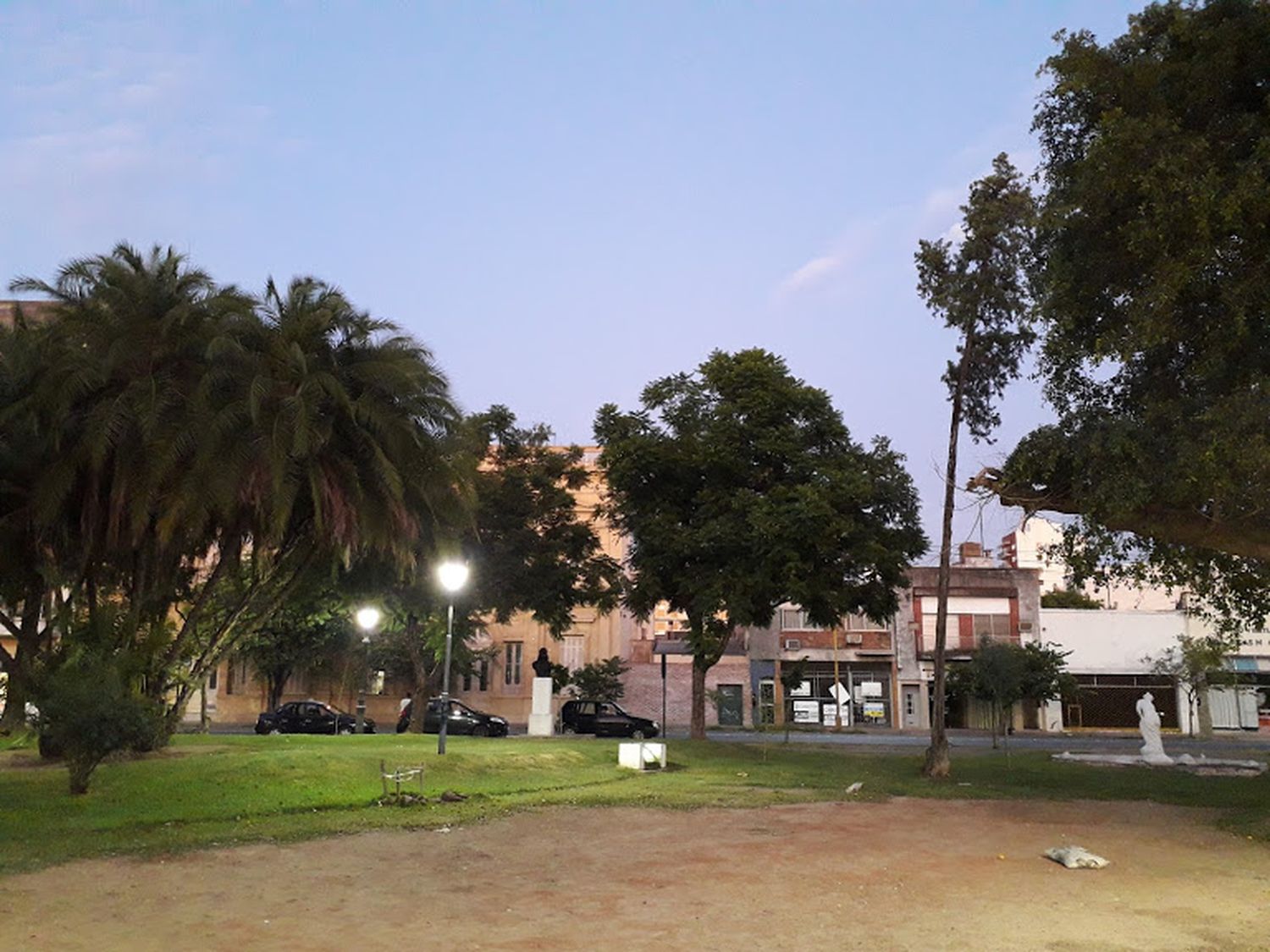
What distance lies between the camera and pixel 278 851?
39.0 ft

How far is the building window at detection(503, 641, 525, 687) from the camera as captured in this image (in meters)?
55.6

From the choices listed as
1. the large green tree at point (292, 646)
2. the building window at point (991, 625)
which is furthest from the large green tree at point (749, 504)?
the building window at point (991, 625)

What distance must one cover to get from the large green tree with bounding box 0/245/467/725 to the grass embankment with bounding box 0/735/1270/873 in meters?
3.63

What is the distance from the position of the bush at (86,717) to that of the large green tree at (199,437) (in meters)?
4.13

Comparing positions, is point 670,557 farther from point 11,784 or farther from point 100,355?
point 11,784

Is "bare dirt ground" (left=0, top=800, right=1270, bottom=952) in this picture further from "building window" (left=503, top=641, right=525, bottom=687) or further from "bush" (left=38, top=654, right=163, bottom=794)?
"building window" (left=503, top=641, right=525, bottom=687)

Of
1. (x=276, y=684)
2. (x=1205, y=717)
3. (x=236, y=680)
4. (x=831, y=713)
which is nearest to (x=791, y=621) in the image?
(x=831, y=713)

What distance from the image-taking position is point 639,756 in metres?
24.0

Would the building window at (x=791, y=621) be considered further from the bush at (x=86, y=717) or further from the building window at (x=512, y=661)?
the bush at (x=86, y=717)

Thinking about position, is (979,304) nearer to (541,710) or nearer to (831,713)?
(541,710)

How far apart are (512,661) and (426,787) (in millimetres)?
38103

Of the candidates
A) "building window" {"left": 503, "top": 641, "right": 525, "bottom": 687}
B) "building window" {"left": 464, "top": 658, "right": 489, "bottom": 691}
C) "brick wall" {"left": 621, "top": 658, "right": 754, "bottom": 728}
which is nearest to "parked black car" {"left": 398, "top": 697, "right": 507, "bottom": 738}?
"building window" {"left": 464, "top": 658, "right": 489, "bottom": 691}

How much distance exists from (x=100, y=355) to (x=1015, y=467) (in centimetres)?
1690

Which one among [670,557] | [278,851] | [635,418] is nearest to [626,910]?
[278,851]
